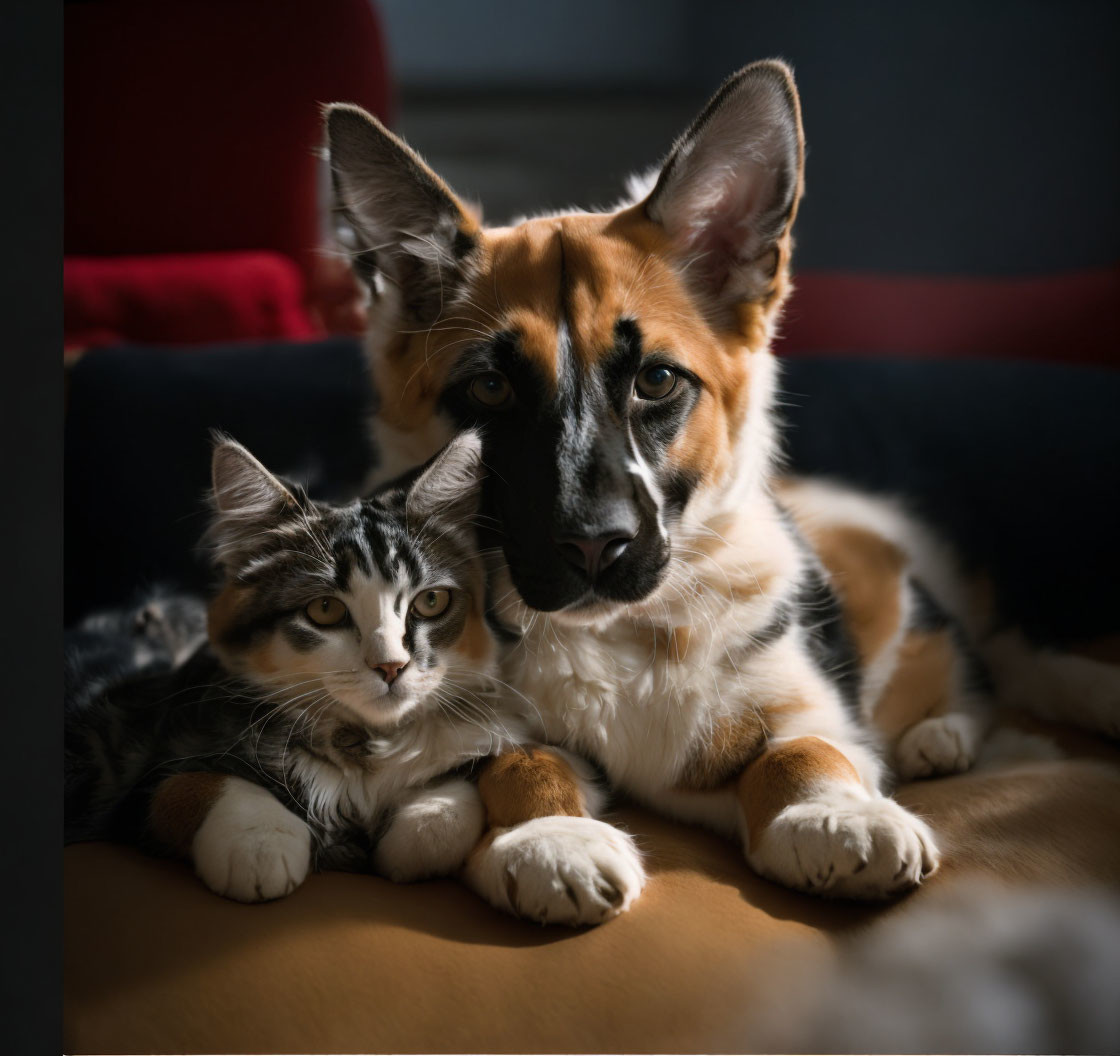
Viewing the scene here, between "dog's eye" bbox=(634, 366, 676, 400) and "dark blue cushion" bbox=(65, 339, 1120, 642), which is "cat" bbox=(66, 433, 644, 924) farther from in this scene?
"dark blue cushion" bbox=(65, 339, 1120, 642)

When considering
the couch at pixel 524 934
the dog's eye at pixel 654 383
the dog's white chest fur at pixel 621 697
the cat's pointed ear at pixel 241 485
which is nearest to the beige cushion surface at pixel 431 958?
the couch at pixel 524 934

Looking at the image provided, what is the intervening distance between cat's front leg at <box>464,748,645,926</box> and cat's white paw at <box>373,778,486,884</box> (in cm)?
2

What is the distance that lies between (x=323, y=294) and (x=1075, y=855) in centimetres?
181

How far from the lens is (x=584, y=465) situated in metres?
0.96

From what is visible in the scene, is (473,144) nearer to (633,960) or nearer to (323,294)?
(323,294)

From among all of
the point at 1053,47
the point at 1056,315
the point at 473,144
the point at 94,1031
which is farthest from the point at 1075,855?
the point at 473,144

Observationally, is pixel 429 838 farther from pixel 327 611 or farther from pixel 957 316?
pixel 957 316

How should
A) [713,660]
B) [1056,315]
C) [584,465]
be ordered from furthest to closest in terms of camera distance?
[1056,315] → [713,660] → [584,465]

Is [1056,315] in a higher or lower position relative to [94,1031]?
higher

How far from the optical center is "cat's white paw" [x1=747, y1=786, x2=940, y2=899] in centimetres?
89

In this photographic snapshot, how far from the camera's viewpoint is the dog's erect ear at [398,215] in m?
1.06

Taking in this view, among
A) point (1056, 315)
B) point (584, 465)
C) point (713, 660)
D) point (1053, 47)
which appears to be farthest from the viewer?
point (1056, 315)

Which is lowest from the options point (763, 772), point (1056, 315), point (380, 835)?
point (380, 835)

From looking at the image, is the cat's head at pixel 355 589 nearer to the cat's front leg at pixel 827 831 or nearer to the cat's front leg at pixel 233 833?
the cat's front leg at pixel 233 833
